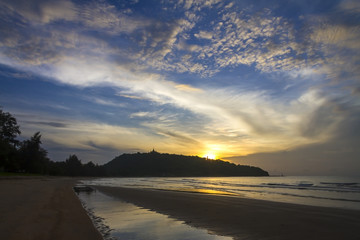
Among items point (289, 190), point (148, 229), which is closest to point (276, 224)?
point (148, 229)

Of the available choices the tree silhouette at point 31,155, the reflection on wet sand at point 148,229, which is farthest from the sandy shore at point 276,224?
the tree silhouette at point 31,155

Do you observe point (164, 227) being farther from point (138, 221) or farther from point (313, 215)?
point (313, 215)

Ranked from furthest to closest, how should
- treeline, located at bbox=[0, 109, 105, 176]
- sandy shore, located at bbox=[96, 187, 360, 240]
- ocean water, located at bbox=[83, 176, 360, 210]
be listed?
treeline, located at bbox=[0, 109, 105, 176]
ocean water, located at bbox=[83, 176, 360, 210]
sandy shore, located at bbox=[96, 187, 360, 240]

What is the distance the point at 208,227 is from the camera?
1009cm

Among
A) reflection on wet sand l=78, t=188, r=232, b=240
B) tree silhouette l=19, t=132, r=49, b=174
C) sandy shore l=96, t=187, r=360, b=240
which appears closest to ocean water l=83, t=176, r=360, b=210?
sandy shore l=96, t=187, r=360, b=240

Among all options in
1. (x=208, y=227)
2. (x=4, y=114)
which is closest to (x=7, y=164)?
(x=4, y=114)

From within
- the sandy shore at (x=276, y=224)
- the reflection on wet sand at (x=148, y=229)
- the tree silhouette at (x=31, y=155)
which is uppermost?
the tree silhouette at (x=31, y=155)

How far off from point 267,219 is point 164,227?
5218 millimetres

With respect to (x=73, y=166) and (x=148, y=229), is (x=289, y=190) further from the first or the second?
(x=73, y=166)

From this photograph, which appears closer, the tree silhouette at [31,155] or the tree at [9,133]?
the tree at [9,133]

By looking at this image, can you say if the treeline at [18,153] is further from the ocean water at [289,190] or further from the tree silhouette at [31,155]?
the ocean water at [289,190]

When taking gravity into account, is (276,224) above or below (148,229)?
above

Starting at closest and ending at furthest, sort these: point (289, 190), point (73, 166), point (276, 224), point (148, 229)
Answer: point (148, 229)
point (276, 224)
point (289, 190)
point (73, 166)

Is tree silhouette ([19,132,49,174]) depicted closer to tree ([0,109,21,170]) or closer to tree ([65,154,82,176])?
tree ([0,109,21,170])
